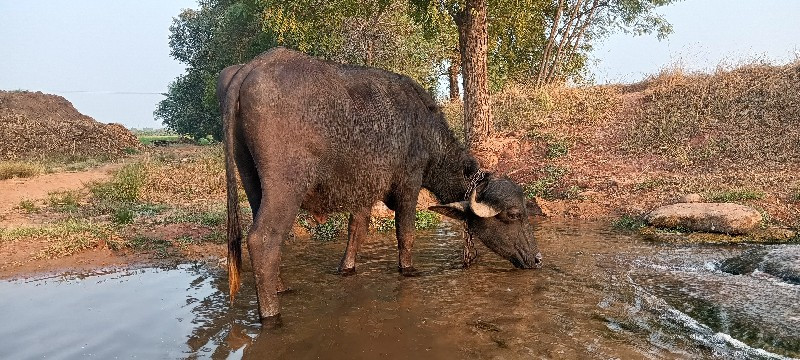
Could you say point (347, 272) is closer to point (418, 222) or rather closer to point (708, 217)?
point (418, 222)

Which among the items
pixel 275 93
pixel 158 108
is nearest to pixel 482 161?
pixel 275 93

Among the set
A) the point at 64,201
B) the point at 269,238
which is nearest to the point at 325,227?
the point at 269,238

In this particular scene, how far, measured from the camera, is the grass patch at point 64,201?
988cm

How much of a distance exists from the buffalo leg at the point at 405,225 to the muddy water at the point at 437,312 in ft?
0.62

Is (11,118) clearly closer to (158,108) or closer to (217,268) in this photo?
(217,268)

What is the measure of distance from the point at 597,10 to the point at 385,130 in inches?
868

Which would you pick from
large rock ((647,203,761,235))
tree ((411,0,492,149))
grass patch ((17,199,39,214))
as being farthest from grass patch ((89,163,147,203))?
large rock ((647,203,761,235))

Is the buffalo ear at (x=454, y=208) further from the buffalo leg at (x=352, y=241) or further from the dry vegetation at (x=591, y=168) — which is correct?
the dry vegetation at (x=591, y=168)

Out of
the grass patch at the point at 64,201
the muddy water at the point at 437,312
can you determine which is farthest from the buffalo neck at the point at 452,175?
the grass patch at the point at 64,201

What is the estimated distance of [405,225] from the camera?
6387 millimetres

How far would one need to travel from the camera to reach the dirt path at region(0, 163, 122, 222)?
10.3 meters

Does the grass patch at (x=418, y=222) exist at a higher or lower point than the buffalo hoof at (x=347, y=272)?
higher

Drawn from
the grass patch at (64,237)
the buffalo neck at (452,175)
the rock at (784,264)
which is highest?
the buffalo neck at (452,175)

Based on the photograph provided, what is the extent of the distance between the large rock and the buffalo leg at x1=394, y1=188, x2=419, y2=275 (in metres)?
4.47
